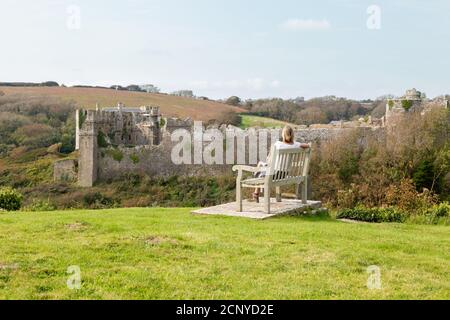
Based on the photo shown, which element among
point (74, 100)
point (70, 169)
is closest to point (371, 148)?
point (70, 169)

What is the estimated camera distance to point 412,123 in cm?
3161

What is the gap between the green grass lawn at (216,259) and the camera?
5.14m

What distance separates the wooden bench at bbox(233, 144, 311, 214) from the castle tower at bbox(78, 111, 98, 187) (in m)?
31.7

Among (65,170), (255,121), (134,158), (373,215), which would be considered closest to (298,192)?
(373,215)

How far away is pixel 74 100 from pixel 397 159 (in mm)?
46805

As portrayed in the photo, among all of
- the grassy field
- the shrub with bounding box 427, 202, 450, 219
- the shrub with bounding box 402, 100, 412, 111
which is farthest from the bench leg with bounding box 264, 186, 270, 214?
the grassy field

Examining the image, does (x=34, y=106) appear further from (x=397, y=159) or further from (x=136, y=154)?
(x=397, y=159)

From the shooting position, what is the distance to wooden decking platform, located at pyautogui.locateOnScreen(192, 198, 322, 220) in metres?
9.52

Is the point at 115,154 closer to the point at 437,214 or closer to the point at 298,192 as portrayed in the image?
the point at 298,192

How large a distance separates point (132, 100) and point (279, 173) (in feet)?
187

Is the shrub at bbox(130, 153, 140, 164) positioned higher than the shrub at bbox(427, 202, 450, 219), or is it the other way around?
the shrub at bbox(427, 202, 450, 219)

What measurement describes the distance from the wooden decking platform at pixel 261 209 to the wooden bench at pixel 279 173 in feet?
0.51

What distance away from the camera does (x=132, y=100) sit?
65250 millimetres

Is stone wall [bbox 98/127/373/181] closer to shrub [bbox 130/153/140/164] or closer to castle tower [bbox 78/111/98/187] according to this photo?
shrub [bbox 130/153/140/164]
